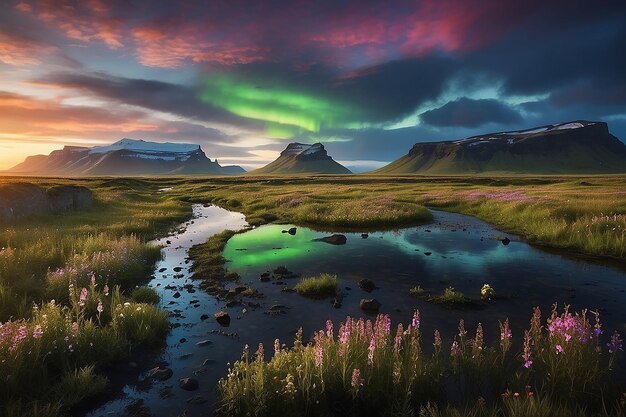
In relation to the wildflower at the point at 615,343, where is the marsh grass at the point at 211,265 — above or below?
below

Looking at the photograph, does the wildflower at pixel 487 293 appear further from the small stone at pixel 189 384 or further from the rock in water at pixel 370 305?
the small stone at pixel 189 384

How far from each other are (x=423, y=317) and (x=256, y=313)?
555 cm

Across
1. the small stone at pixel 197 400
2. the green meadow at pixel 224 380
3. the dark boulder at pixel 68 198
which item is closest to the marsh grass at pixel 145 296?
the green meadow at pixel 224 380

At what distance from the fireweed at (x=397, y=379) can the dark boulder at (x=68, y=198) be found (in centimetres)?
3161

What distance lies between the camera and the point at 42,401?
673 centimetres

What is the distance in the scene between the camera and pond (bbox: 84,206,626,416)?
9219 mm

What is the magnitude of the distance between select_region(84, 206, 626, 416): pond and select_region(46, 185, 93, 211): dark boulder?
13.8 m

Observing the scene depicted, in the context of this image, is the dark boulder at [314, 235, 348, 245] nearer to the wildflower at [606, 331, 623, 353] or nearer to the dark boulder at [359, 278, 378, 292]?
the dark boulder at [359, 278, 378, 292]

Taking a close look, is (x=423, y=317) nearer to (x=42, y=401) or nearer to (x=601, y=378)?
(x=601, y=378)

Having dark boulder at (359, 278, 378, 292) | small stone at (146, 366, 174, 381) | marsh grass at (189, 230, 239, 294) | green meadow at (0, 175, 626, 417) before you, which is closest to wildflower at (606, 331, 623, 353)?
green meadow at (0, 175, 626, 417)

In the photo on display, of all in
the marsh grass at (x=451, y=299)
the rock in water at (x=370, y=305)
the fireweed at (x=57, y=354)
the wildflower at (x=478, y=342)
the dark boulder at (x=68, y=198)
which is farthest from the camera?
the dark boulder at (x=68, y=198)

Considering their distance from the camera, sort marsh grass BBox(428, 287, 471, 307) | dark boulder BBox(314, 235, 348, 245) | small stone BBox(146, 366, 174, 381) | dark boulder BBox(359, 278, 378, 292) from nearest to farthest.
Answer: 1. small stone BBox(146, 366, 174, 381)
2. marsh grass BBox(428, 287, 471, 307)
3. dark boulder BBox(359, 278, 378, 292)
4. dark boulder BBox(314, 235, 348, 245)

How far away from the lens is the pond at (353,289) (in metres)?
9.22

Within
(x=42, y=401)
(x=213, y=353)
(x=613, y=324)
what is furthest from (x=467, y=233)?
(x=42, y=401)
